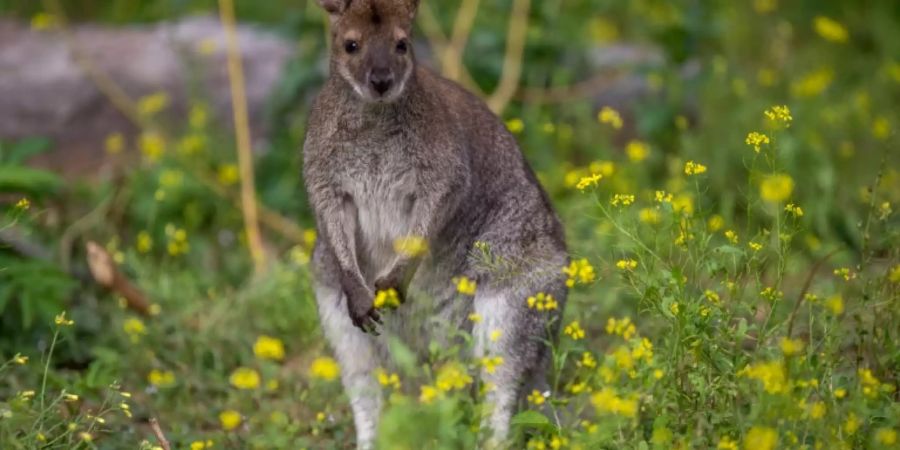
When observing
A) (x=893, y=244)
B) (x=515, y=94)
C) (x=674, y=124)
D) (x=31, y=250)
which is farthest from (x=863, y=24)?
(x=31, y=250)

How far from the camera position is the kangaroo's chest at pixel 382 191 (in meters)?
5.25

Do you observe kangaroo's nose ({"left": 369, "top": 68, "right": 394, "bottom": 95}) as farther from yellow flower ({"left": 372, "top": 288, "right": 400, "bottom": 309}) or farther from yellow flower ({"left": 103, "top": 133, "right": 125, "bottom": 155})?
yellow flower ({"left": 103, "top": 133, "right": 125, "bottom": 155})

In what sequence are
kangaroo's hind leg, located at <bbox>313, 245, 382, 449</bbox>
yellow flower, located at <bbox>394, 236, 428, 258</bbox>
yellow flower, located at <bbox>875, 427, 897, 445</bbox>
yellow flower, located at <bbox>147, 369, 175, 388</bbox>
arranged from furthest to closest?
yellow flower, located at <bbox>147, 369, 175, 388</bbox> < kangaroo's hind leg, located at <bbox>313, 245, 382, 449</bbox> < yellow flower, located at <bbox>394, 236, 428, 258</bbox> < yellow flower, located at <bbox>875, 427, 897, 445</bbox>

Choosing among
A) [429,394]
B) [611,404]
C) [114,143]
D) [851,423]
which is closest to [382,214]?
[429,394]

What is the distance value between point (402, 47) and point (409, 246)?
730mm

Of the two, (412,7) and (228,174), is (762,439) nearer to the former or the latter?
(412,7)

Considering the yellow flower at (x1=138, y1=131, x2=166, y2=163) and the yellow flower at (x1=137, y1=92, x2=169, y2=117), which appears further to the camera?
the yellow flower at (x1=137, y1=92, x2=169, y2=117)

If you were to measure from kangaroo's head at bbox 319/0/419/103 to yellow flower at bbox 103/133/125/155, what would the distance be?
3.36m

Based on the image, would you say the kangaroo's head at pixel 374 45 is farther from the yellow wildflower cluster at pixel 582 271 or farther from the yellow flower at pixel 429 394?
the yellow flower at pixel 429 394

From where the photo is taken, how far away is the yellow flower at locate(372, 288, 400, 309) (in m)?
4.59

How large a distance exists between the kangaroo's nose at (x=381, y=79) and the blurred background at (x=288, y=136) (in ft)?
5.55

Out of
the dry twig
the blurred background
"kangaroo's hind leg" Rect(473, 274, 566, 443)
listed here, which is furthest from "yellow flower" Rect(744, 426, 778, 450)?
the dry twig

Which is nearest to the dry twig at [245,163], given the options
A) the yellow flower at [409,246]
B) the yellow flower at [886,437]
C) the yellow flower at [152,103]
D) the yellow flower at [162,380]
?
the yellow flower at [152,103]

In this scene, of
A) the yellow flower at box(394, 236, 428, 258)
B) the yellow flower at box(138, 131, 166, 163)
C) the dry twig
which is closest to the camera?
the yellow flower at box(394, 236, 428, 258)
